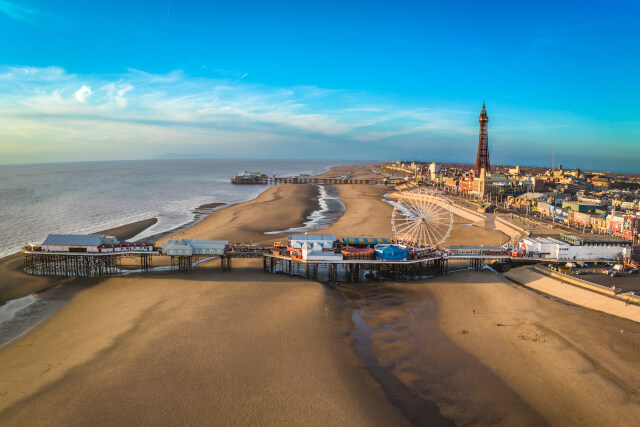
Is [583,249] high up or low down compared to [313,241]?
down

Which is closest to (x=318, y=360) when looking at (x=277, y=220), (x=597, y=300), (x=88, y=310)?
(x=88, y=310)

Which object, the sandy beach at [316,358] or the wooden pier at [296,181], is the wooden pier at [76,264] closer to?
the sandy beach at [316,358]

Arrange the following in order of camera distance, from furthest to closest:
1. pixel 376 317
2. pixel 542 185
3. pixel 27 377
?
1. pixel 542 185
2. pixel 376 317
3. pixel 27 377

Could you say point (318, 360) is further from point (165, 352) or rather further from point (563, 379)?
point (563, 379)

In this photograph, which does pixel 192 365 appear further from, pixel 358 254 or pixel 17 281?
pixel 17 281

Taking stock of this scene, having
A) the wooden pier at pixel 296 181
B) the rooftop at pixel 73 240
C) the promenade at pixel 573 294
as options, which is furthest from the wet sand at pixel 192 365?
the wooden pier at pixel 296 181

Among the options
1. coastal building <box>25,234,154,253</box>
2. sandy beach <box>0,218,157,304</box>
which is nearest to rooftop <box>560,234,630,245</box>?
coastal building <box>25,234,154,253</box>

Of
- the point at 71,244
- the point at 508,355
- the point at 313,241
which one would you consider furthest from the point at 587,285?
the point at 71,244

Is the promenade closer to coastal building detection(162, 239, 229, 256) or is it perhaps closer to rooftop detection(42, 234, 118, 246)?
coastal building detection(162, 239, 229, 256)
